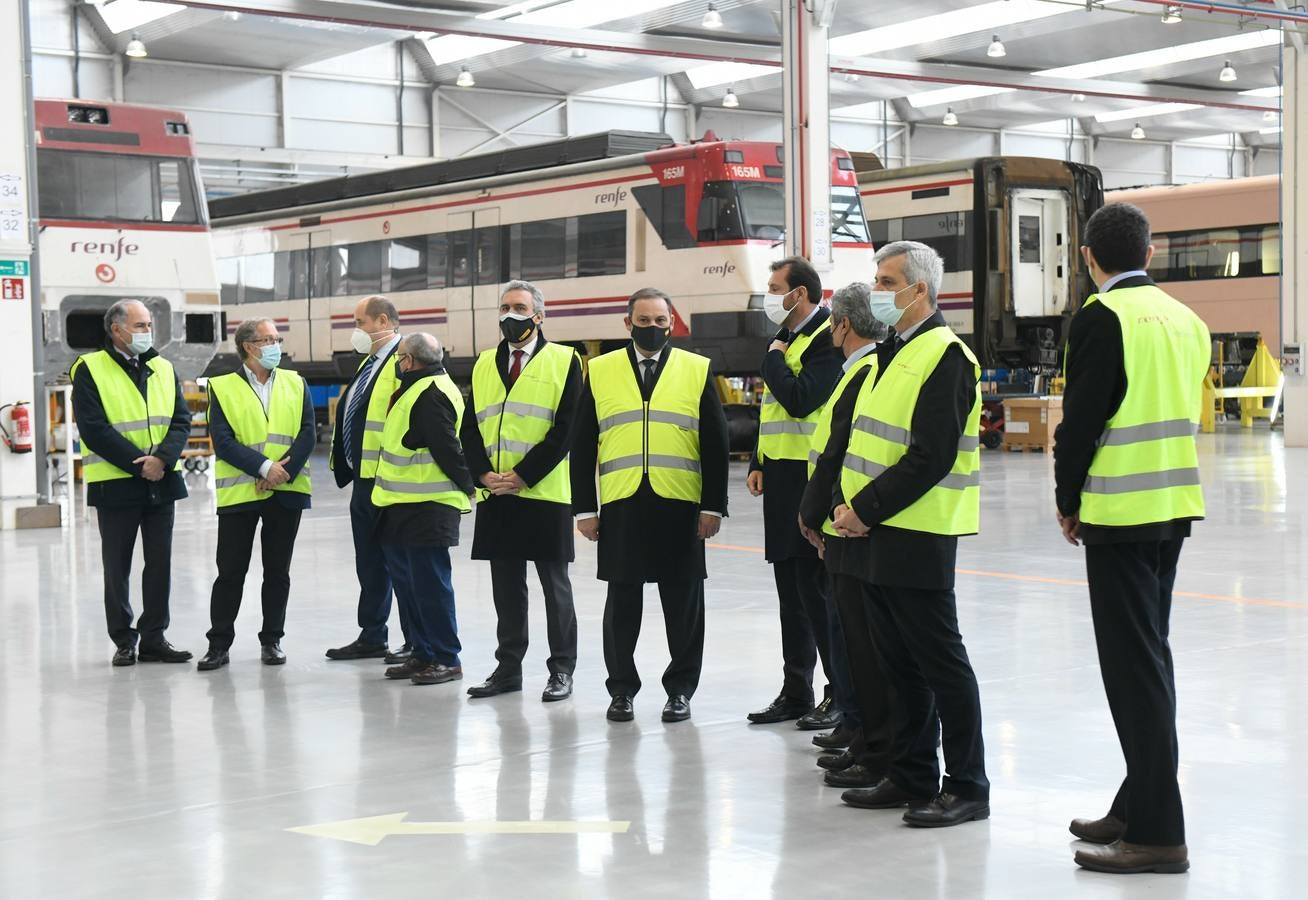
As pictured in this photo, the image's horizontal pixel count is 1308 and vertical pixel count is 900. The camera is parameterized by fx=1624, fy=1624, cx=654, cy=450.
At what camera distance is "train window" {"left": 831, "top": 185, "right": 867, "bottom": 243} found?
Answer: 1906cm

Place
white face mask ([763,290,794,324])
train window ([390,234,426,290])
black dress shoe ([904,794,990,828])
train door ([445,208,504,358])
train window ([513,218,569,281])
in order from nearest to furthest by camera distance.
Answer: black dress shoe ([904,794,990,828])
white face mask ([763,290,794,324])
train window ([513,218,569,281])
train door ([445,208,504,358])
train window ([390,234,426,290])

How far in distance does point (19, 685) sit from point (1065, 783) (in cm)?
467

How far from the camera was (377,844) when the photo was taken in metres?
4.84

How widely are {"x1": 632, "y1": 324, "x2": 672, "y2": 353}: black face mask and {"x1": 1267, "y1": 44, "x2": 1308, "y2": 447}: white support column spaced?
692 inches

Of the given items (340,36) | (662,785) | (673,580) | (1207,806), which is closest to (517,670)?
(673,580)

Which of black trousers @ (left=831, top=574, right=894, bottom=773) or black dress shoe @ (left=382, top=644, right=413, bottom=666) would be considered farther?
black dress shoe @ (left=382, top=644, right=413, bottom=666)

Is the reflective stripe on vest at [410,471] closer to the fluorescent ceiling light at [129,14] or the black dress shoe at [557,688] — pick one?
the black dress shoe at [557,688]

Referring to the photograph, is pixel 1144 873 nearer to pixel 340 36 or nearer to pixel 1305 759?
pixel 1305 759

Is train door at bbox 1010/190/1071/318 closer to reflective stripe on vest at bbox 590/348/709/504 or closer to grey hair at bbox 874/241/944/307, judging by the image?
reflective stripe on vest at bbox 590/348/709/504

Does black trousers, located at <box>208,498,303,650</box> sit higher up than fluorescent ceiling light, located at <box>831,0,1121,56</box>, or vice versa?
fluorescent ceiling light, located at <box>831,0,1121,56</box>

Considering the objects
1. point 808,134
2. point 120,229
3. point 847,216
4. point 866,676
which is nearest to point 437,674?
point 866,676

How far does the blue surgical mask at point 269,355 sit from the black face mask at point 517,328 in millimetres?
1500

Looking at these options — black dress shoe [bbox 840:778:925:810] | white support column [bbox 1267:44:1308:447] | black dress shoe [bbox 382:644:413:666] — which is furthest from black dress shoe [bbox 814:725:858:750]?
white support column [bbox 1267:44:1308:447]

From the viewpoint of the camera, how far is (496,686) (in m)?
7.02
